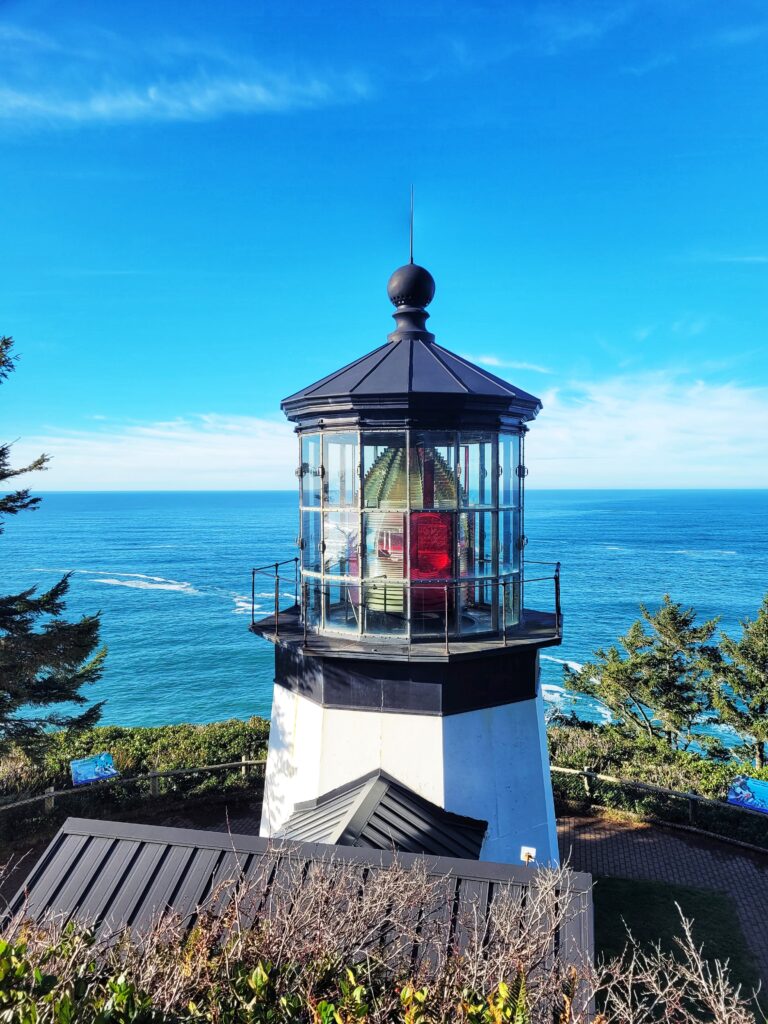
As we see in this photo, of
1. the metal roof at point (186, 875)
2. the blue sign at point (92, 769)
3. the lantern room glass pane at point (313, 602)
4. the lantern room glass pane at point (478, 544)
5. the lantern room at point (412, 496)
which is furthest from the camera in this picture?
the blue sign at point (92, 769)

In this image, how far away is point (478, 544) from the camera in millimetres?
5496

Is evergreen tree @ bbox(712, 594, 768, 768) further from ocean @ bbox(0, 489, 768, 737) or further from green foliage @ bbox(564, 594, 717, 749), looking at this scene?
ocean @ bbox(0, 489, 768, 737)

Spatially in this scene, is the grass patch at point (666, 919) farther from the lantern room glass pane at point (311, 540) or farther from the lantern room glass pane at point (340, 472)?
the lantern room glass pane at point (340, 472)

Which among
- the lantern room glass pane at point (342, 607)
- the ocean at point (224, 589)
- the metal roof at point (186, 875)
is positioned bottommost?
the ocean at point (224, 589)

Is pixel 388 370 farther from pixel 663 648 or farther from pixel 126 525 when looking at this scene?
pixel 126 525

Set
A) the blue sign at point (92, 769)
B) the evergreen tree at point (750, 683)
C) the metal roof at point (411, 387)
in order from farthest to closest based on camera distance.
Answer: the evergreen tree at point (750, 683) < the blue sign at point (92, 769) < the metal roof at point (411, 387)

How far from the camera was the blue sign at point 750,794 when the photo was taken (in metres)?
9.35

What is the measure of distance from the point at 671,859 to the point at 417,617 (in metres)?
A: 6.98

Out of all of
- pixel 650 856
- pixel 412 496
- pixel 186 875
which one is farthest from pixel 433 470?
pixel 650 856

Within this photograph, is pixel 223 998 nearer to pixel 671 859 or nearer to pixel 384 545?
pixel 384 545

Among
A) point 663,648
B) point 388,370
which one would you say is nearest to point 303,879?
point 388,370

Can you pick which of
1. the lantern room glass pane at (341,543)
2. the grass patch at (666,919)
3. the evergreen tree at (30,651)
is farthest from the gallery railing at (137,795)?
the lantern room glass pane at (341,543)

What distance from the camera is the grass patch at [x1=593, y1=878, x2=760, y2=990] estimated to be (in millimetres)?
7164

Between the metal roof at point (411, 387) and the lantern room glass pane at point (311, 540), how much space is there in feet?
3.05
